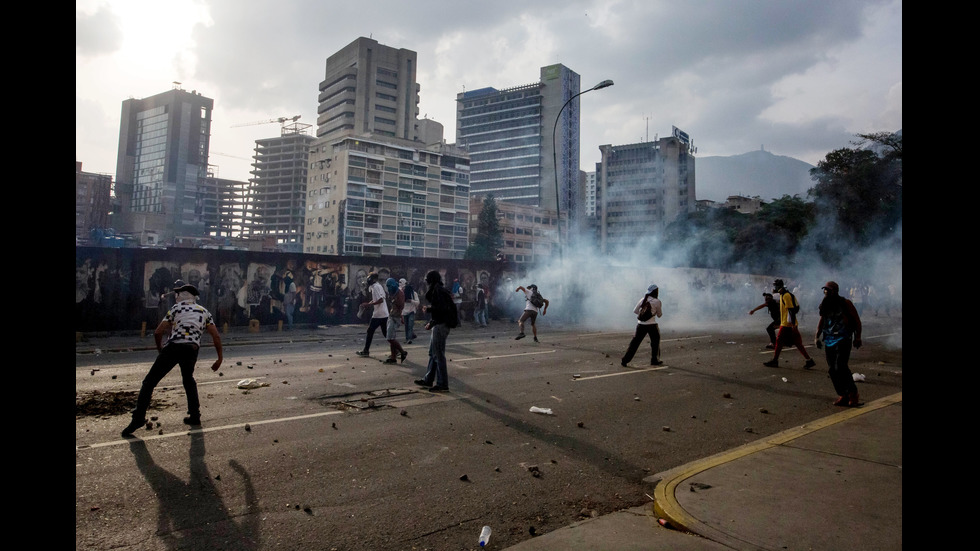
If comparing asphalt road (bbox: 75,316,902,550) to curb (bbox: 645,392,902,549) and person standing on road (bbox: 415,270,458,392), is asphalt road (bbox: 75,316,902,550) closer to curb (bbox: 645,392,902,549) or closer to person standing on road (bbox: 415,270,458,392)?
curb (bbox: 645,392,902,549)

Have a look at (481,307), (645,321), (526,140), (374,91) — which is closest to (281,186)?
(374,91)

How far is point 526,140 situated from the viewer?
15175cm

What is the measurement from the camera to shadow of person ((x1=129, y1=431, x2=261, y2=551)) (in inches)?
142

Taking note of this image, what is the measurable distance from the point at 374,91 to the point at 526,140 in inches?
1680

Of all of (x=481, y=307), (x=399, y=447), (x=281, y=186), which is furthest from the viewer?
(x=281, y=186)

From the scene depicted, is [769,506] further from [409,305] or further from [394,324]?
[409,305]

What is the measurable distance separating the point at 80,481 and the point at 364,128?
134 metres

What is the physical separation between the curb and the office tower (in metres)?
129

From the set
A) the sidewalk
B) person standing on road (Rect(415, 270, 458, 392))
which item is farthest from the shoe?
the sidewalk

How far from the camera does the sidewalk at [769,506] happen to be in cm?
361

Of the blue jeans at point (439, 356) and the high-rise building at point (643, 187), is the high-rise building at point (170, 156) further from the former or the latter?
the blue jeans at point (439, 356)

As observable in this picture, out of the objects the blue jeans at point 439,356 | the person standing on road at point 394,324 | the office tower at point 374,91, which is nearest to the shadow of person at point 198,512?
the blue jeans at point 439,356
